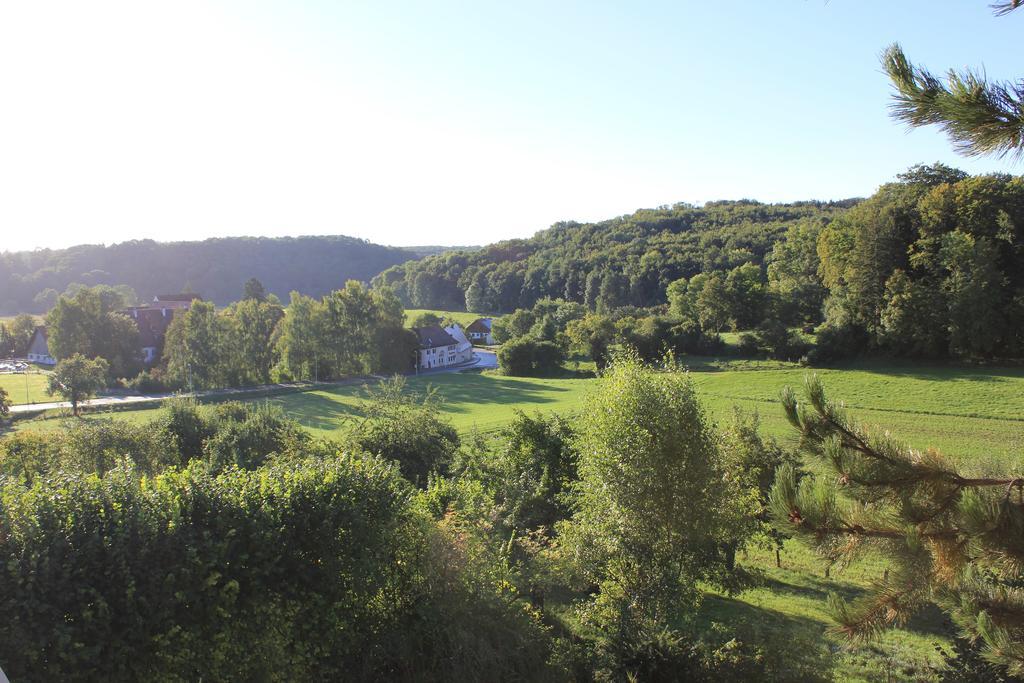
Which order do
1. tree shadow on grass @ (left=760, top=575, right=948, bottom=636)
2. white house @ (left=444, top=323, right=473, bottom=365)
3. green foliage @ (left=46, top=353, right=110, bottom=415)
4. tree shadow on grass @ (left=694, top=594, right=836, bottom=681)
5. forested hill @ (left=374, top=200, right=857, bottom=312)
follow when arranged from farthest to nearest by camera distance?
forested hill @ (left=374, top=200, right=857, bottom=312) < white house @ (left=444, top=323, right=473, bottom=365) < green foliage @ (left=46, top=353, right=110, bottom=415) < tree shadow on grass @ (left=760, top=575, right=948, bottom=636) < tree shadow on grass @ (left=694, top=594, right=836, bottom=681)

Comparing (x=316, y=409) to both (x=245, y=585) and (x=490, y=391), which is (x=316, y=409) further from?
(x=245, y=585)

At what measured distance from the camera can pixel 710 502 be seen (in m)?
12.1

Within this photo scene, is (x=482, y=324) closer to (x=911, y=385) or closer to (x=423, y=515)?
(x=911, y=385)

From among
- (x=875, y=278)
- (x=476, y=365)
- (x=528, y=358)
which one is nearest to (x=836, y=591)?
(x=875, y=278)

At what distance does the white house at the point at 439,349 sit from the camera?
73.4 meters

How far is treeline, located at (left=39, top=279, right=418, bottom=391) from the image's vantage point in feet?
178

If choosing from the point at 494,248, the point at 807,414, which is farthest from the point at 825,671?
the point at 494,248

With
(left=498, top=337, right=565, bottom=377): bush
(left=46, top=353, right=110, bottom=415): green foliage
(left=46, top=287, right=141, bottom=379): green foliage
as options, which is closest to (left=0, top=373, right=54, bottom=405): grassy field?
(left=46, top=287, right=141, bottom=379): green foliage

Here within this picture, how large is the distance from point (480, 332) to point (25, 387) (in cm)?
6499

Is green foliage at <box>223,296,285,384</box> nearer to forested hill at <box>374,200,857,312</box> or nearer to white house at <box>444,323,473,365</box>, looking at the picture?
white house at <box>444,323,473,365</box>

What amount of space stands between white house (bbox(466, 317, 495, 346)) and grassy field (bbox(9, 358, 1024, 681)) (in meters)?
38.2

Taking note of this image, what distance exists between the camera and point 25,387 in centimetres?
5309

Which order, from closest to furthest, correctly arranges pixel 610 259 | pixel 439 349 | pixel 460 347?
pixel 439 349
pixel 460 347
pixel 610 259

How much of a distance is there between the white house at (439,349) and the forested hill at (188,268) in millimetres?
78645
